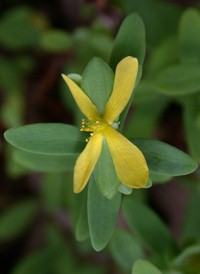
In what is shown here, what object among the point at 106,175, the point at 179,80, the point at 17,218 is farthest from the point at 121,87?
the point at 17,218

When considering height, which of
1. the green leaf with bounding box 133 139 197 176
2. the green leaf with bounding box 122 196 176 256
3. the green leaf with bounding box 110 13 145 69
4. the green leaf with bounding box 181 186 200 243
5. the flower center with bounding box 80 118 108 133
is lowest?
the green leaf with bounding box 181 186 200 243

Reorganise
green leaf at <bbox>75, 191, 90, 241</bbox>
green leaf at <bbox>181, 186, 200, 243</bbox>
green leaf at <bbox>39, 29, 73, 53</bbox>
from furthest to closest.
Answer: green leaf at <bbox>39, 29, 73, 53</bbox> < green leaf at <bbox>181, 186, 200, 243</bbox> < green leaf at <bbox>75, 191, 90, 241</bbox>

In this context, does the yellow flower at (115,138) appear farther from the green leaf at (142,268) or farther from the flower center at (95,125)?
the green leaf at (142,268)

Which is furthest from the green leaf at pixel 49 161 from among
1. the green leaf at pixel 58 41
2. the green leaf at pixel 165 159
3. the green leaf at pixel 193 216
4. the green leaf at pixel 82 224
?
the green leaf at pixel 58 41

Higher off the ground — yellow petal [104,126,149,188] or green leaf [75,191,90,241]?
yellow petal [104,126,149,188]

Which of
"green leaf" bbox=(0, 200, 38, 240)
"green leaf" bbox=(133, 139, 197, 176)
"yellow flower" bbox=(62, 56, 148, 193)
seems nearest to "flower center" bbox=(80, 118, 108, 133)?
"yellow flower" bbox=(62, 56, 148, 193)

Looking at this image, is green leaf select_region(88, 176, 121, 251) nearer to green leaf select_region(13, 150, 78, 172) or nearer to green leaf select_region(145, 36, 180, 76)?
green leaf select_region(13, 150, 78, 172)

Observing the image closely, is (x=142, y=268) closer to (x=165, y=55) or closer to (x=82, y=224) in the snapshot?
(x=82, y=224)
